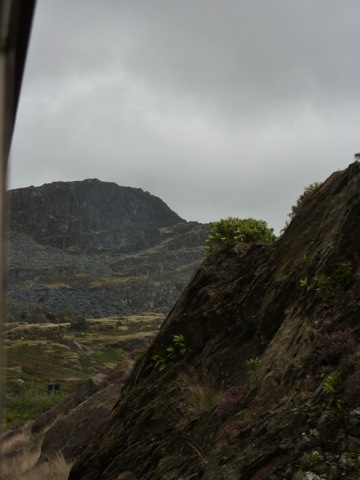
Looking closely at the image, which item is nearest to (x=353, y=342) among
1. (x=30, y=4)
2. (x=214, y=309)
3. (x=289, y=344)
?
(x=289, y=344)

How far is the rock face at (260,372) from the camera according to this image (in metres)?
7.64

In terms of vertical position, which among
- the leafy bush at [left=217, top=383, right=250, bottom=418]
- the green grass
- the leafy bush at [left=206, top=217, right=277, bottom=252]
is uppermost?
the leafy bush at [left=206, top=217, right=277, bottom=252]

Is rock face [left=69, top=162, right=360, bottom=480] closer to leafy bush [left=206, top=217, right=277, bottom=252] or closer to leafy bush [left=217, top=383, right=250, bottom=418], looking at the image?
leafy bush [left=217, top=383, right=250, bottom=418]

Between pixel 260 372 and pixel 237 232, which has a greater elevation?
pixel 237 232

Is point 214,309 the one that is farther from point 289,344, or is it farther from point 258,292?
point 289,344

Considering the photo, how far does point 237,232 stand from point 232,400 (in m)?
6.59

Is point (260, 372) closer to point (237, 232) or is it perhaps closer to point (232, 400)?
point (232, 400)

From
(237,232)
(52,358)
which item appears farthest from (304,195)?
(52,358)

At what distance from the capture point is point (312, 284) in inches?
417

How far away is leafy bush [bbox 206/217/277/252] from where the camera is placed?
622 inches

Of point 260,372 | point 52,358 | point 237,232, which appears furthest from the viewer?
point 52,358

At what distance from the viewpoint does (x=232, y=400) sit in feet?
32.7

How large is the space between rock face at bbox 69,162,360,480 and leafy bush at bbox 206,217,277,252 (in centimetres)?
78

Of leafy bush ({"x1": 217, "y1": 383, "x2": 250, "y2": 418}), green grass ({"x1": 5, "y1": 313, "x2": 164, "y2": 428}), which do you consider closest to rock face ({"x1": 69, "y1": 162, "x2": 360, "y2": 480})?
leafy bush ({"x1": 217, "y1": 383, "x2": 250, "y2": 418})
